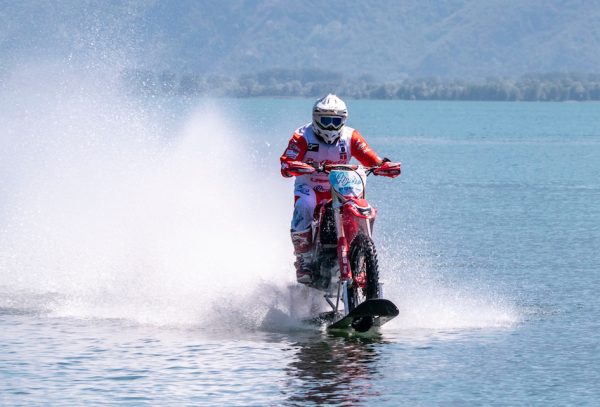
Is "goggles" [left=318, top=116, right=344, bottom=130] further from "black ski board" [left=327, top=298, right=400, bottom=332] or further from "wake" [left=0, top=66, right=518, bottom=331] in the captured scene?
"black ski board" [left=327, top=298, right=400, bottom=332]

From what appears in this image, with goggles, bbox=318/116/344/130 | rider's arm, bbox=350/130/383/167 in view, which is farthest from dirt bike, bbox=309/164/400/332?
goggles, bbox=318/116/344/130

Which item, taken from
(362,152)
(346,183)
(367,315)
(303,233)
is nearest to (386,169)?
(362,152)

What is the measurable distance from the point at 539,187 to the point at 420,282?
3121 cm

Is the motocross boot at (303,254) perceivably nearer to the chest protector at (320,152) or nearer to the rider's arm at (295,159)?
the chest protector at (320,152)

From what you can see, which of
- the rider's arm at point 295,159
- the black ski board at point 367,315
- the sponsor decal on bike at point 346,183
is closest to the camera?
the black ski board at point 367,315

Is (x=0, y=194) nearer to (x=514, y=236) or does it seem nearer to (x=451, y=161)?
(x=514, y=236)

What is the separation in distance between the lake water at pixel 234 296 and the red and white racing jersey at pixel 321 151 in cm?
146

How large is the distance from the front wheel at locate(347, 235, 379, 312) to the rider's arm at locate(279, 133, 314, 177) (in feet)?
3.64

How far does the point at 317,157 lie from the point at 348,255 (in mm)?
1642

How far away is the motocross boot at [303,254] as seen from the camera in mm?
17125

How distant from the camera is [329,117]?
1717 centimetres

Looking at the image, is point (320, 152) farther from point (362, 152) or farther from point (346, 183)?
point (346, 183)

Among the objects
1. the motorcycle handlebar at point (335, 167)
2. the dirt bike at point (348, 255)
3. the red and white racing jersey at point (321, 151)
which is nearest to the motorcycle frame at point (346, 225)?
the dirt bike at point (348, 255)

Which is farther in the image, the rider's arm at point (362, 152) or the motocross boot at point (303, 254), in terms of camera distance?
the rider's arm at point (362, 152)
